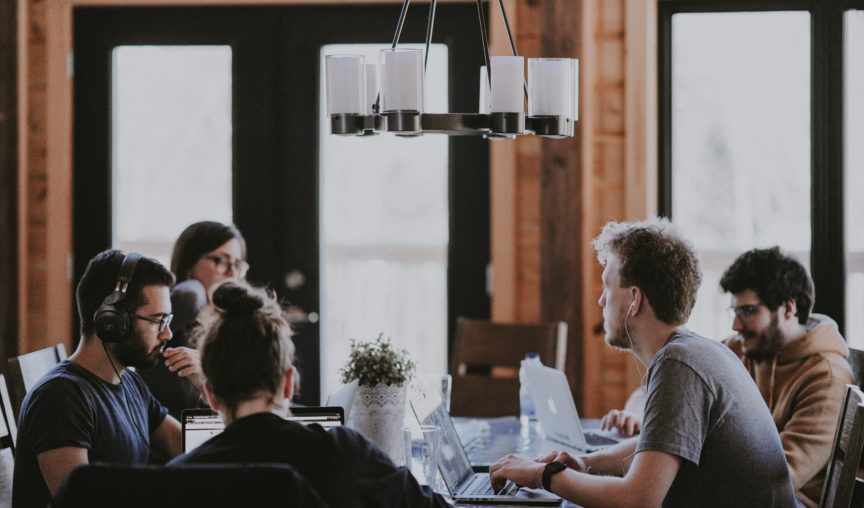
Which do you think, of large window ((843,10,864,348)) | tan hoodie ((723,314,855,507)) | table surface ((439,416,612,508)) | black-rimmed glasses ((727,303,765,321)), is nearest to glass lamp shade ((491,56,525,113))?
table surface ((439,416,612,508))

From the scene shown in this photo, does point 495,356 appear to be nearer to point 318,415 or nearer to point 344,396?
point 344,396

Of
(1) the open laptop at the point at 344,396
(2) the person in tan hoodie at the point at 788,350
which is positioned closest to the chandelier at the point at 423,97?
(1) the open laptop at the point at 344,396

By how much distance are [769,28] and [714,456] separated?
2.63 metres

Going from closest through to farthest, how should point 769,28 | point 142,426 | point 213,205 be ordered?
point 142,426, point 769,28, point 213,205

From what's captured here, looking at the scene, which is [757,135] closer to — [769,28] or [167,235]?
[769,28]

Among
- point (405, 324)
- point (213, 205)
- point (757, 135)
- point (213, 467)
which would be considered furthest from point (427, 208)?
point (213, 467)

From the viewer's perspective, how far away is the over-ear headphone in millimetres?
2238

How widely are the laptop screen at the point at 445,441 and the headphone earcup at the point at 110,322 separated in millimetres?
666

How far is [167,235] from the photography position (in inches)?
178

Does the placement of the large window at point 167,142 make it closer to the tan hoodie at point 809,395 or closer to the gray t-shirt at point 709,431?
the tan hoodie at point 809,395

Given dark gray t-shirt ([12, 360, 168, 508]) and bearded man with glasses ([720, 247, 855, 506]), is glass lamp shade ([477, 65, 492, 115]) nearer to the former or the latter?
bearded man with glasses ([720, 247, 855, 506])

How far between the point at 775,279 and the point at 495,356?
1182 millimetres

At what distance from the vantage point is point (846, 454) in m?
2.23

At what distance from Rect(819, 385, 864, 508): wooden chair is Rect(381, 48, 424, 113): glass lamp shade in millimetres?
1159
